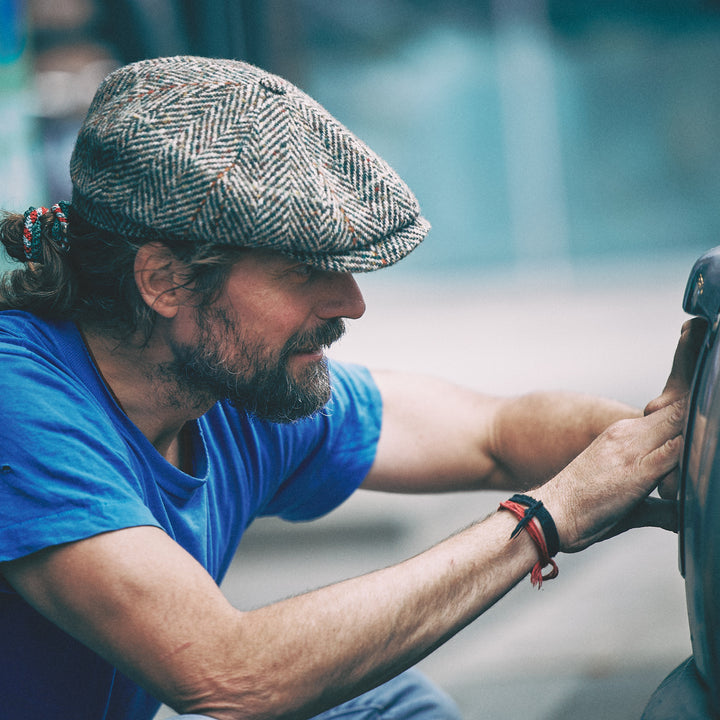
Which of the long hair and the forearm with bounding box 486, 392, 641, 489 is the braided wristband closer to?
the forearm with bounding box 486, 392, 641, 489

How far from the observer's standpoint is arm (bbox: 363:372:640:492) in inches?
65.5

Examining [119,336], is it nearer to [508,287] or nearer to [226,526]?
[226,526]

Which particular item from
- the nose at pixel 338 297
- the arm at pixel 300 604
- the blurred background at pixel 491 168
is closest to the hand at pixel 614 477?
the arm at pixel 300 604

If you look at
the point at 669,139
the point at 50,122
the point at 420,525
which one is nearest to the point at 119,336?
the point at 420,525

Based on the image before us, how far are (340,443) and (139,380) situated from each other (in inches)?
17.0

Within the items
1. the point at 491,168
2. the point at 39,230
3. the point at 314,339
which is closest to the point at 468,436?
the point at 314,339

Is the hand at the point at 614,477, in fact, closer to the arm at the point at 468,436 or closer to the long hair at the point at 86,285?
the arm at the point at 468,436

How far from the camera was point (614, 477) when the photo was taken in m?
1.26

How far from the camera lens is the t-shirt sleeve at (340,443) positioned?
176 cm

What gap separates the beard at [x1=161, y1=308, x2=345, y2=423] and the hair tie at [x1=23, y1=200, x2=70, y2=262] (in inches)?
11.1

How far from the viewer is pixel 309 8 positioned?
7004 millimetres

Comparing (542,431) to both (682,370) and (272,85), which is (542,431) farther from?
(272,85)

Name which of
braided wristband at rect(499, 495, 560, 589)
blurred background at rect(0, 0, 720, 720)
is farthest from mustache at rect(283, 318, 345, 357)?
blurred background at rect(0, 0, 720, 720)

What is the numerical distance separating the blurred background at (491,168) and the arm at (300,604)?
2.01 metres
